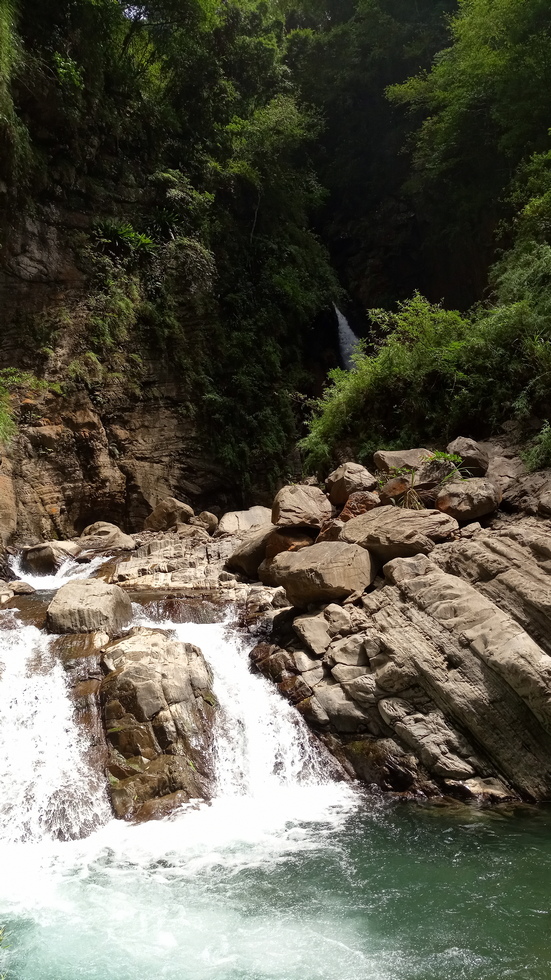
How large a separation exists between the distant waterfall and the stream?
16590 mm

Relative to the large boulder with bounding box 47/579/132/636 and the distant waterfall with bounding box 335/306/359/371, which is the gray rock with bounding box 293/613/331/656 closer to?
the large boulder with bounding box 47/579/132/636

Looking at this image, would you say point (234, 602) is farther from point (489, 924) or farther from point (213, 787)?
point (489, 924)

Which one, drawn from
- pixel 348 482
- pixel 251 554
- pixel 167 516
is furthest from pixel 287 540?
pixel 167 516

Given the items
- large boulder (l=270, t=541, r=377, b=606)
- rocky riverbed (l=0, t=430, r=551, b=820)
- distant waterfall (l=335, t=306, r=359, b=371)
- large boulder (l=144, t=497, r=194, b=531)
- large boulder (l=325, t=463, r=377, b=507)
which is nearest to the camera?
rocky riverbed (l=0, t=430, r=551, b=820)

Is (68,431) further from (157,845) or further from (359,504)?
(157,845)

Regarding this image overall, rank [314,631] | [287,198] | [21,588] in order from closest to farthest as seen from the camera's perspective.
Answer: [314,631] < [21,588] < [287,198]

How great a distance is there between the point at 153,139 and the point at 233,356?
24.0 feet

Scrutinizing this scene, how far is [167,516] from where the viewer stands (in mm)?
15766

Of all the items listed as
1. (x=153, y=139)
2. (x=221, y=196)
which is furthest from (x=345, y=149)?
(x=153, y=139)

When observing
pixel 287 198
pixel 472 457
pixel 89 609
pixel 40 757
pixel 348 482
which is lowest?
pixel 40 757

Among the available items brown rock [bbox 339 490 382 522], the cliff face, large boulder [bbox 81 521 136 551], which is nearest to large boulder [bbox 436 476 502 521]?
brown rock [bbox 339 490 382 522]

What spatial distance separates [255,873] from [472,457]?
735 cm

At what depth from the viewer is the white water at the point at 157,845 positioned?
183 inches

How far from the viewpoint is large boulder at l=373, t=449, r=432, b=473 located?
11062 millimetres
